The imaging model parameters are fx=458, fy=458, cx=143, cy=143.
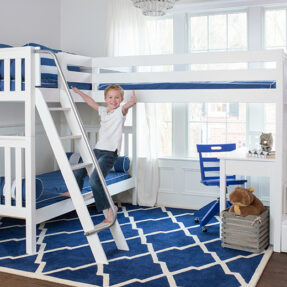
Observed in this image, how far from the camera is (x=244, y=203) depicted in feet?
11.2

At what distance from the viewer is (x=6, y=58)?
3.36 metres

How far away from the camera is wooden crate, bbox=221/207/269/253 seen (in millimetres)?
3365

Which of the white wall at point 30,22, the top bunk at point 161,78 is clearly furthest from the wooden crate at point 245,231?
the white wall at point 30,22

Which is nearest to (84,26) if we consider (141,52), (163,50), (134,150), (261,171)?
(141,52)

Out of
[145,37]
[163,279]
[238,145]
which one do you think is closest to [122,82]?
[145,37]

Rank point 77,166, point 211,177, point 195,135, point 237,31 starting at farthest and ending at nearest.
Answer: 1. point 195,135
2. point 237,31
3. point 211,177
4. point 77,166

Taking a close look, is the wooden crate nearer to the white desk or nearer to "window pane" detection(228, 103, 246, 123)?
the white desk

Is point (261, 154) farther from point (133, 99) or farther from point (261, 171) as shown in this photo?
point (133, 99)

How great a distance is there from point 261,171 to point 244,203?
31 cm

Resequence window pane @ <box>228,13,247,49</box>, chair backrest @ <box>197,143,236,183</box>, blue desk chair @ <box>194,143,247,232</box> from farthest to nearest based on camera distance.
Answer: window pane @ <box>228,13,247,49</box> < chair backrest @ <box>197,143,236,183</box> < blue desk chair @ <box>194,143,247,232</box>

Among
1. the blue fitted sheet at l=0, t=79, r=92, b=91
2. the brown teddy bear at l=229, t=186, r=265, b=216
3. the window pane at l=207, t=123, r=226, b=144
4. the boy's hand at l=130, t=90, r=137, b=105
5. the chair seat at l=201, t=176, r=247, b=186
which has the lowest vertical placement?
the brown teddy bear at l=229, t=186, r=265, b=216

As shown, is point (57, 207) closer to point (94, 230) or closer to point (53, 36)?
point (94, 230)

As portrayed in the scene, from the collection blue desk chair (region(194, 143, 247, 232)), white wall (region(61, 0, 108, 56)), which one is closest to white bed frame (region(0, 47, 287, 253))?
blue desk chair (region(194, 143, 247, 232))

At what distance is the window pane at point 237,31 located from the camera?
15.3 feet
